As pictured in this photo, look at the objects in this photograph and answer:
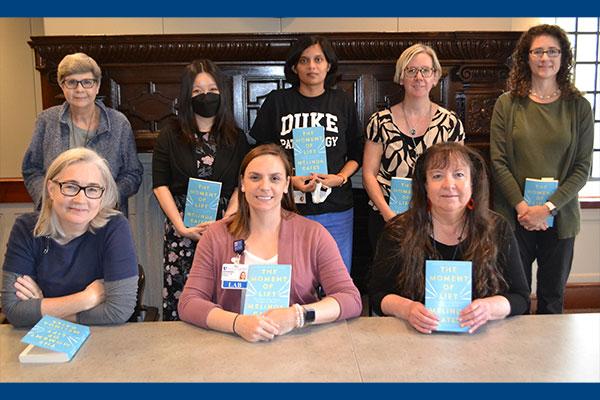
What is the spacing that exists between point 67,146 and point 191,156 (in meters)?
0.61

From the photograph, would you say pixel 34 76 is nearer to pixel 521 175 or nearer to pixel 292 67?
pixel 292 67

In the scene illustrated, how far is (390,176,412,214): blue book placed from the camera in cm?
265

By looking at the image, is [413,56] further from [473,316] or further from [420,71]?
[473,316]

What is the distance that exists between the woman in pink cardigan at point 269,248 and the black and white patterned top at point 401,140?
33.1 inches

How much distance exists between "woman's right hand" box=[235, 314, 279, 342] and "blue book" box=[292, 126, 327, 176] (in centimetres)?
116

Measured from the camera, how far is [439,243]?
2051 millimetres

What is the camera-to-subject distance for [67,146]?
2850 millimetres

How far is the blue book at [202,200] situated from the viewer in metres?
2.66

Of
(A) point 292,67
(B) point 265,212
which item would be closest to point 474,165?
(B) point 265,212

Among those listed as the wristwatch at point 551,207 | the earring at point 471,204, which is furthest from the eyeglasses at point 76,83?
the wristwatch at point 551,207

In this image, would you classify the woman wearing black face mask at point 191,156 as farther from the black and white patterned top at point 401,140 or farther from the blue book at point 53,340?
the blue book at point 53,340

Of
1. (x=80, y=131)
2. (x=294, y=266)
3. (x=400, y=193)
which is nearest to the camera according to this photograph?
(x=294, y=266)

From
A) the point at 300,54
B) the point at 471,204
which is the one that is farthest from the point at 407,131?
the point at 471,204

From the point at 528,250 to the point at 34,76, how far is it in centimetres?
395
